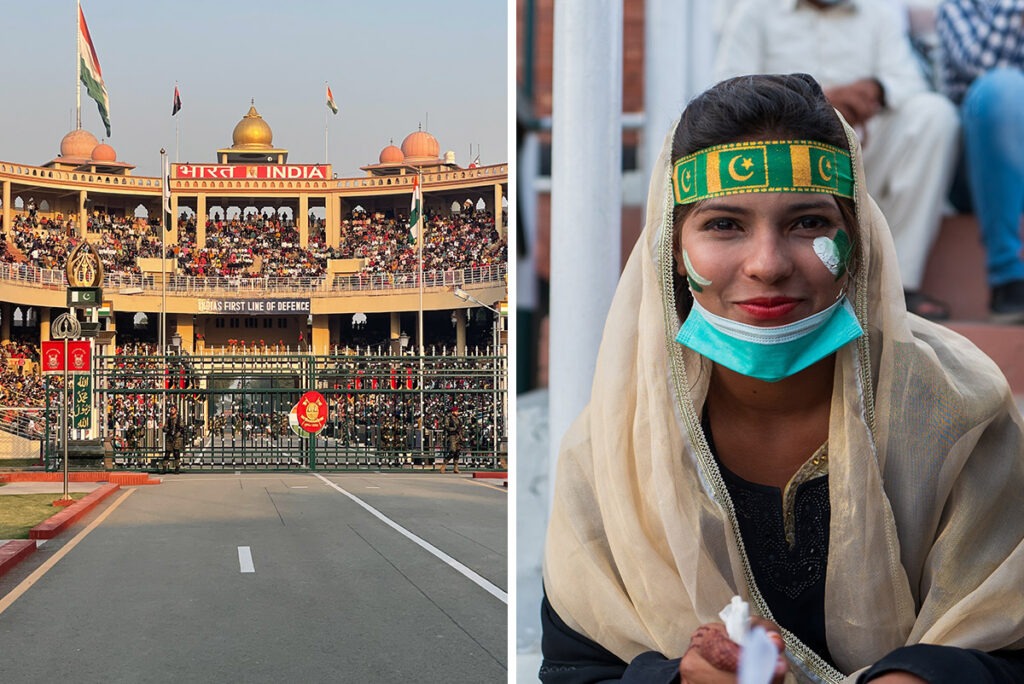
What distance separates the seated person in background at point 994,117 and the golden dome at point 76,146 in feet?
125

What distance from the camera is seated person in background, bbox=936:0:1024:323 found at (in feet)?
→ 5.90

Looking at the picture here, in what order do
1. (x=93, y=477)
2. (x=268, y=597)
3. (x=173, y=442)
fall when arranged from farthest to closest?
(x=173, y=442) → (x=93, y=477) → (x=268, y=597)

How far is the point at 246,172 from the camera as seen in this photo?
35.4 meters

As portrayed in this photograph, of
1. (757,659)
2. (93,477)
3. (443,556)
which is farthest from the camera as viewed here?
(93,477)

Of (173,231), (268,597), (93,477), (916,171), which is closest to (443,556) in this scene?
(268,597)

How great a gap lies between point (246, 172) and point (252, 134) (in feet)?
7.21

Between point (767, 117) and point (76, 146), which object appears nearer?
point (767, 117)

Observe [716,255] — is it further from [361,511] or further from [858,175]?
[361,511]

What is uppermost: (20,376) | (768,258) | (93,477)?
(768,258)

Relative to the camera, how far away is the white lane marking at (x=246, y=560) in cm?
884

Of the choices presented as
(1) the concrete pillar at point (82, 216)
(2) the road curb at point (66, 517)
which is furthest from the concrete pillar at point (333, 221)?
(2) the road curb at point (66, 517)

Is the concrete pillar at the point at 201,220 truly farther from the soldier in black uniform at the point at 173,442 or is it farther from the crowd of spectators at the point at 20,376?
the soldier in black uniform at the point at 173,442

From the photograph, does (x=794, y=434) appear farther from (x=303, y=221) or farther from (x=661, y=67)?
(x=303, y=221)

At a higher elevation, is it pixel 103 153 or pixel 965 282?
pixel 103 153
